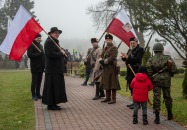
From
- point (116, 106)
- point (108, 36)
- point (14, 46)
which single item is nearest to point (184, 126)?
point (116, 106)

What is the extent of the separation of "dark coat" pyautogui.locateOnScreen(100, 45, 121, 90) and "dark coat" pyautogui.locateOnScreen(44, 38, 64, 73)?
5.07 feet

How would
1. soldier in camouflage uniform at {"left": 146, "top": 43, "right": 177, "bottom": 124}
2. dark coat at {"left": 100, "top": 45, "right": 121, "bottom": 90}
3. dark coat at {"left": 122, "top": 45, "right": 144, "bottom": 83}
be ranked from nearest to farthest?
soldier in camouflage uniform at {"left": 146, "top": 43, "right": 177, "bottom": 124}, dark coat at {"left": 122, "top": 45, "right": 144, "bottom": 83}, dark coat at {"left": 100, "top": 45, "right": 121, "bottom": 90}

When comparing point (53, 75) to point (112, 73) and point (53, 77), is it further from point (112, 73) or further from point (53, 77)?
point (112, 73)

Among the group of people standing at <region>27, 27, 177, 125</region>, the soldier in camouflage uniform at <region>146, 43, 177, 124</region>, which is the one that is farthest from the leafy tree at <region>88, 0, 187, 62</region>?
the soldier in camouflage uniform at <region>146, 43, 177, 124</region>

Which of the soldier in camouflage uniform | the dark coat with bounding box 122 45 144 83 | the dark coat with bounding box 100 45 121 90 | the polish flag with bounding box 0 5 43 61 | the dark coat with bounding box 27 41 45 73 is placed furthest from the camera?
the dark coat with bounding box 27 41 45 73

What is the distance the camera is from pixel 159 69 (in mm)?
8414

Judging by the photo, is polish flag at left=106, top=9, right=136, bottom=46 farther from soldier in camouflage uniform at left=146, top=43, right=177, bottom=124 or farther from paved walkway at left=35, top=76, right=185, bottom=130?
soldier in camouflage uniform at left=146, top=43, right=177, bottom=124

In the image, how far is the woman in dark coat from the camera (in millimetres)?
9969

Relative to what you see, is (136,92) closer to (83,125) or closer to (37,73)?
(83,125)

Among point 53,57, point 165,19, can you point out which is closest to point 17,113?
point 53,57

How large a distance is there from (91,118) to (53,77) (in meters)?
1.80

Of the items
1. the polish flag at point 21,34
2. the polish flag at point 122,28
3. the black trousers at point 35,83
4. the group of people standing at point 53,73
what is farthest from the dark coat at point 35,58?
the polish flag at point 122,28

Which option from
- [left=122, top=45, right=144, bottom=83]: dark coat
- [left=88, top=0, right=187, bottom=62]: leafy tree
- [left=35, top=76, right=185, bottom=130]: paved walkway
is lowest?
[left=35, top=76, right=185, bottom=130]: paved walkway

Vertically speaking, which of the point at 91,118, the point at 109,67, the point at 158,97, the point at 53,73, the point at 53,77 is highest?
the point at 109,67
